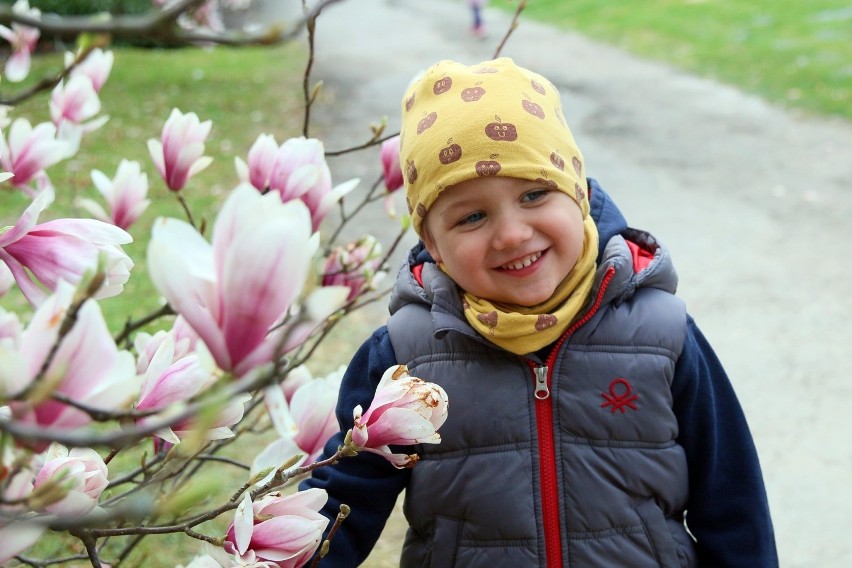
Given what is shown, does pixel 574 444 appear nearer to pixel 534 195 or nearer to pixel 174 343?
pixel 534 195

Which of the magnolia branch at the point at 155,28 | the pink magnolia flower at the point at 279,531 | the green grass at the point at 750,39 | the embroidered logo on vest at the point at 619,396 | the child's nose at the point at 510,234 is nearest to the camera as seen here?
the magnolia branch at the point at 155,28

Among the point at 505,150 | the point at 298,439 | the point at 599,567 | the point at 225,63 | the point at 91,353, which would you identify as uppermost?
the point at 91,353

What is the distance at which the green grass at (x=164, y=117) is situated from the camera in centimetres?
555

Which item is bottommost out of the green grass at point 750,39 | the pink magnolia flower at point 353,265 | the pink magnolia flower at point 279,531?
the green grass at point 750,39

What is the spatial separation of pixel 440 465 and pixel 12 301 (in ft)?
12.1

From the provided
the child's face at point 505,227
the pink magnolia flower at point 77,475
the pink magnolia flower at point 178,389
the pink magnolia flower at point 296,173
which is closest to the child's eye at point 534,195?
the child's face at point 505,227

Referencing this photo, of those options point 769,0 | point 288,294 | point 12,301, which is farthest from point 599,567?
point 769,0

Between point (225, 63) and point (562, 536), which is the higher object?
point (562, 536)

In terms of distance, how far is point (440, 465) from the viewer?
5.27 ft

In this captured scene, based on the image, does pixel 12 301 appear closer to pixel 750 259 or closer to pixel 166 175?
pixel 166 175

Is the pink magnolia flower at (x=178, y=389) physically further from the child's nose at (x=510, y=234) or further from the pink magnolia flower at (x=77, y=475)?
the child's nose at (x=510, y=234)

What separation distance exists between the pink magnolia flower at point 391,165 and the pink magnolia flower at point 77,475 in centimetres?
93

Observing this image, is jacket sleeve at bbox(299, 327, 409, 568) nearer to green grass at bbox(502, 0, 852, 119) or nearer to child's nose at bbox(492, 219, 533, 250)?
child's nose at bbox(492, 219, 533, 250)

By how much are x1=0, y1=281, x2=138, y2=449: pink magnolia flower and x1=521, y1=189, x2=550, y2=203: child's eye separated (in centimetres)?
93
